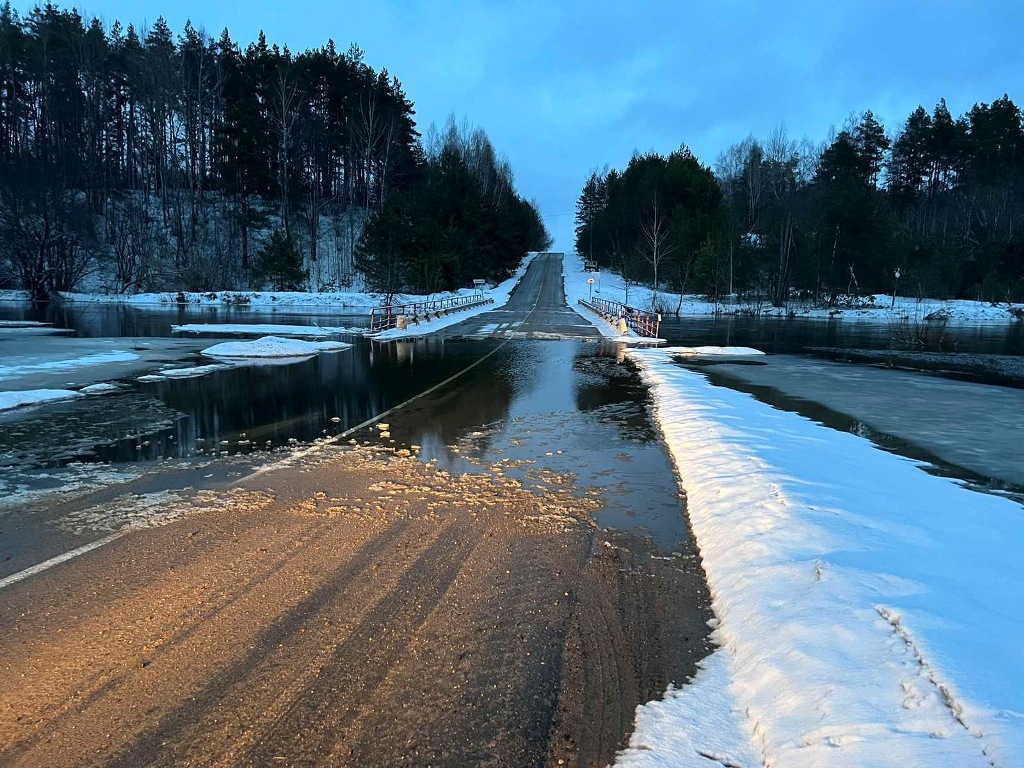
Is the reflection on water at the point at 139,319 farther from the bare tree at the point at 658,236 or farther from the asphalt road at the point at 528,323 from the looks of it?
the bare tree at the point at 658,236

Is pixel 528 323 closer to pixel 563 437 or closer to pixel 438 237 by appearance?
pixel 438 237

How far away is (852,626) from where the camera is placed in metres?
3.81

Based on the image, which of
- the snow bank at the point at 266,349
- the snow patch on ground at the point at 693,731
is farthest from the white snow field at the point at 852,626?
the snow bank at the point at 266,349

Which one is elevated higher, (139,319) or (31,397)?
(139,319)

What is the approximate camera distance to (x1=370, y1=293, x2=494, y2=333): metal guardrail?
31372 mm

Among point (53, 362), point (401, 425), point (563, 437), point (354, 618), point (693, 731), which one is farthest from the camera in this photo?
point (53, 362)

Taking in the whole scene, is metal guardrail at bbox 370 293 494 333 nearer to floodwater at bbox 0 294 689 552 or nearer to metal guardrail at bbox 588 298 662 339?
metal guardrail at bbox 588 298 662 339

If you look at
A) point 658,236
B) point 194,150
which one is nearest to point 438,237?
point 658,236

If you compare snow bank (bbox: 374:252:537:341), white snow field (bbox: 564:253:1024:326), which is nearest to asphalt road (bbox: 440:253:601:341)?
snow bank (bbox: 374:252:537:341)

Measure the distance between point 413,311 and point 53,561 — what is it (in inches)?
1336

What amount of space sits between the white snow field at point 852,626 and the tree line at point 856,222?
49.1 m

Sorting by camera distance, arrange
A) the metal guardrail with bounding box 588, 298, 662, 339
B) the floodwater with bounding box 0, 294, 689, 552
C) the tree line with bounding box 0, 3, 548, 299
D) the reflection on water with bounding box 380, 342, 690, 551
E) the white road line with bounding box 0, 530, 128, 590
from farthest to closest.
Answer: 1. the tree line with bounding box 0, 3, 548, 299
2. the metal guardrail with bounding box 588, 298, 662, 339
3. the floodwater with bounding box 0, 294, 689, 552
4. the reflection on water with bounding box 380, 342, 690, 551
5. the white road line with bounding box 0, 530, 128, 590

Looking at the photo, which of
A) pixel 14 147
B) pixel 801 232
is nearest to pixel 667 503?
pixel 801 232

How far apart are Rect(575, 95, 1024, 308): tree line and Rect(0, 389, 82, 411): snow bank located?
46840 millimetres
